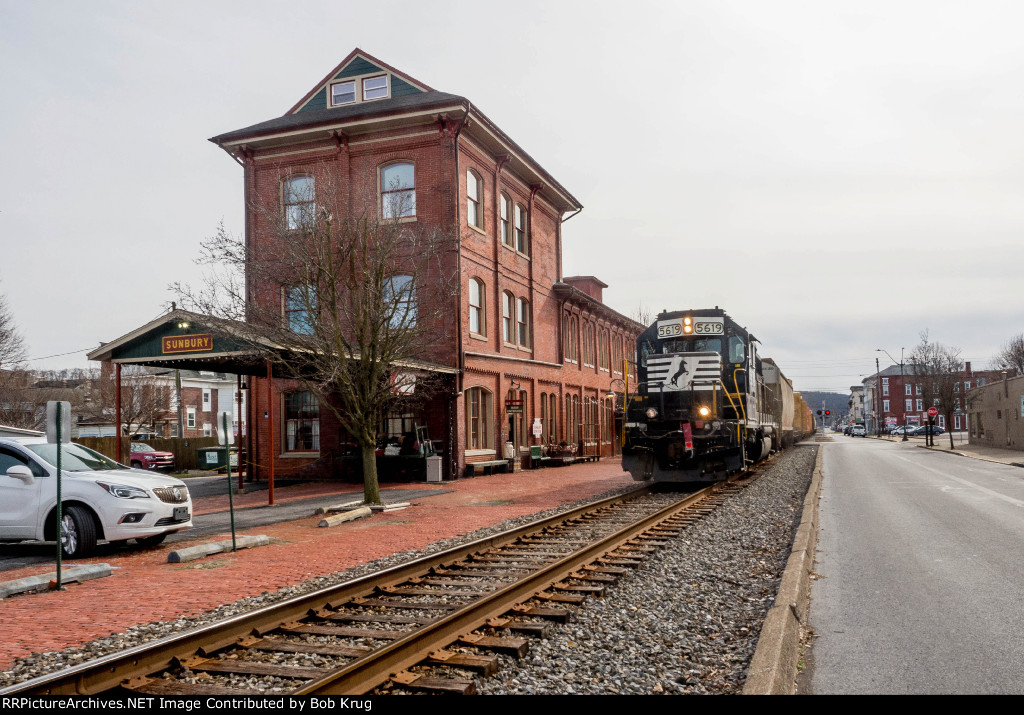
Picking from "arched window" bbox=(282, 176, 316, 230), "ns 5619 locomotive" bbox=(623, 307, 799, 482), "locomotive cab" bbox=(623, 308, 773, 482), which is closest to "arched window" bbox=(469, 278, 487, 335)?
"arched window" bbox=(282, 176, 316, 230)

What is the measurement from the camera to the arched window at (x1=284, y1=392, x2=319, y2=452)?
2566 centimetres

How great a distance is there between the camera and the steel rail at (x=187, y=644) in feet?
15.8

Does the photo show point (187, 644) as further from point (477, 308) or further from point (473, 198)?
point (473, 198)

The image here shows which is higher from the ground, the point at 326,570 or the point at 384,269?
the point at 384,269

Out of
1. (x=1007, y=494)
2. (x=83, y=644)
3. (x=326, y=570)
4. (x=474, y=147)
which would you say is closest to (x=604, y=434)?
(x=474, y=147)

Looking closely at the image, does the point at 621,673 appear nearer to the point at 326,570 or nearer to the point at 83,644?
the point at 83,644

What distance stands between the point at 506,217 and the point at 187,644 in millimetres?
24708

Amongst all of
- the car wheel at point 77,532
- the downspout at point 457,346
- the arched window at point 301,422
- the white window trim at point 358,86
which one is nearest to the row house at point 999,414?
the downspout at point 457,346

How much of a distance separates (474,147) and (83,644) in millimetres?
21926

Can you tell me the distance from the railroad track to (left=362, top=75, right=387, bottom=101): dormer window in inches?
809

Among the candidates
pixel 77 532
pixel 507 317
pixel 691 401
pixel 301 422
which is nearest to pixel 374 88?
pixel 507 317

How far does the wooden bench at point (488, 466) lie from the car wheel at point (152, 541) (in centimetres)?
1330

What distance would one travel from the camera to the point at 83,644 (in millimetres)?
6230

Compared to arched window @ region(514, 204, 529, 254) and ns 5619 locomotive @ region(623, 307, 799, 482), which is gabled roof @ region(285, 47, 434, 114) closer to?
arched window @ region(514, 204, 529, 254)
